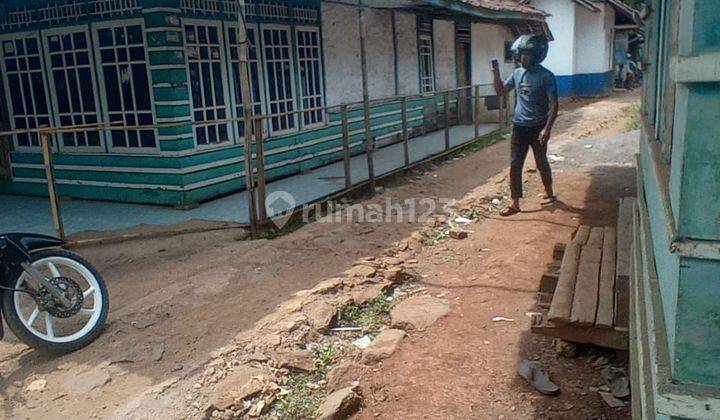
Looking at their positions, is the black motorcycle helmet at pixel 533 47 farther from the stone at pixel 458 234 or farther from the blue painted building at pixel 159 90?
the blue painted building at pixel 159 90

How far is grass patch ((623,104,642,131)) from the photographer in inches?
530

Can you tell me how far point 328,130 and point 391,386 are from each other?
6.99 m

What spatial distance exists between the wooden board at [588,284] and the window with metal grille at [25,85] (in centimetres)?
708

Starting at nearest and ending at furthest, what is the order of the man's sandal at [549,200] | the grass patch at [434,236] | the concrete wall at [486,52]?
1. the grass patch at [434,236]
2. the man's sandal at [549,200]
3. the concrete wall at [486,52]

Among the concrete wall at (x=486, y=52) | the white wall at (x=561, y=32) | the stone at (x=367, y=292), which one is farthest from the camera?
the white wall at (x=561, y=32)

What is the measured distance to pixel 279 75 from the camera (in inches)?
357

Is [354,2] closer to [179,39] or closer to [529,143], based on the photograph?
[179,39]

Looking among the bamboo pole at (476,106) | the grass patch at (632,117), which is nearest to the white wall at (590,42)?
the grass patch at (632,117)

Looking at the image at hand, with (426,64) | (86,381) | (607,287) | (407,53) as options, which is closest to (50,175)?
(86,381)

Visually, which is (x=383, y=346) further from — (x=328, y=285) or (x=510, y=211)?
(x=510, y=211)

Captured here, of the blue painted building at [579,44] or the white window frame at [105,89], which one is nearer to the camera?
the white window frame at [105,89]

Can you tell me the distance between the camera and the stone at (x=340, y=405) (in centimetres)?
324

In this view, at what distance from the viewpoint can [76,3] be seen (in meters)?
7.45

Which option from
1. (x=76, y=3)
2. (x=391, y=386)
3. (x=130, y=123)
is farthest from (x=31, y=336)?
(x=76, y=3)
